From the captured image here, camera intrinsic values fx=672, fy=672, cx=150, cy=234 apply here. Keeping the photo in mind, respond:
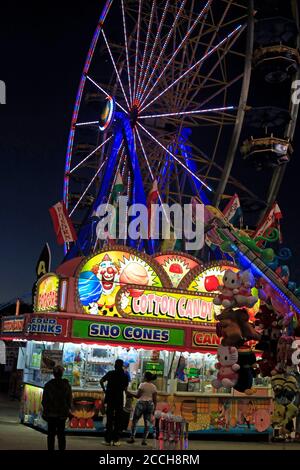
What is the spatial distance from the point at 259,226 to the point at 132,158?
4453mm

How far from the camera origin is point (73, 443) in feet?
38.3

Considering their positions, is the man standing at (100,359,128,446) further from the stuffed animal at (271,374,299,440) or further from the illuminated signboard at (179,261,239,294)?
the illuminated signboard at (179,261,239,294)

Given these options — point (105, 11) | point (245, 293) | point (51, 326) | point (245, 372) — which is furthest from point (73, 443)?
point (105, 11)

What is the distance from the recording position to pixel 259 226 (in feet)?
67.3

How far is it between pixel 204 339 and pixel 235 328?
4167 mm

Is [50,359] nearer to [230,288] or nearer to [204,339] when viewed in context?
[204,339]

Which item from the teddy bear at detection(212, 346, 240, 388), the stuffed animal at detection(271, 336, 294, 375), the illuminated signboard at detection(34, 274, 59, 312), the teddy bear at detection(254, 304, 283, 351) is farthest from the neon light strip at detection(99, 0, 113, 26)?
the teddy bear at detection(212, 346, 240, 388)

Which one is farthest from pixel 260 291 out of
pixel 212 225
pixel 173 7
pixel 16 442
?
pixel 173 7

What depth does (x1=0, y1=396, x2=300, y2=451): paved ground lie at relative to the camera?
1098 cm

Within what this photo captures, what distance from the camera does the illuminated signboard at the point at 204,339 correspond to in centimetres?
1433

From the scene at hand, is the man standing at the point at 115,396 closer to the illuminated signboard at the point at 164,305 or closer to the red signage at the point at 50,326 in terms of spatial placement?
the red signage at the point at 50,326

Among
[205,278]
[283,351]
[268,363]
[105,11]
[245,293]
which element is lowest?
[268,363]
